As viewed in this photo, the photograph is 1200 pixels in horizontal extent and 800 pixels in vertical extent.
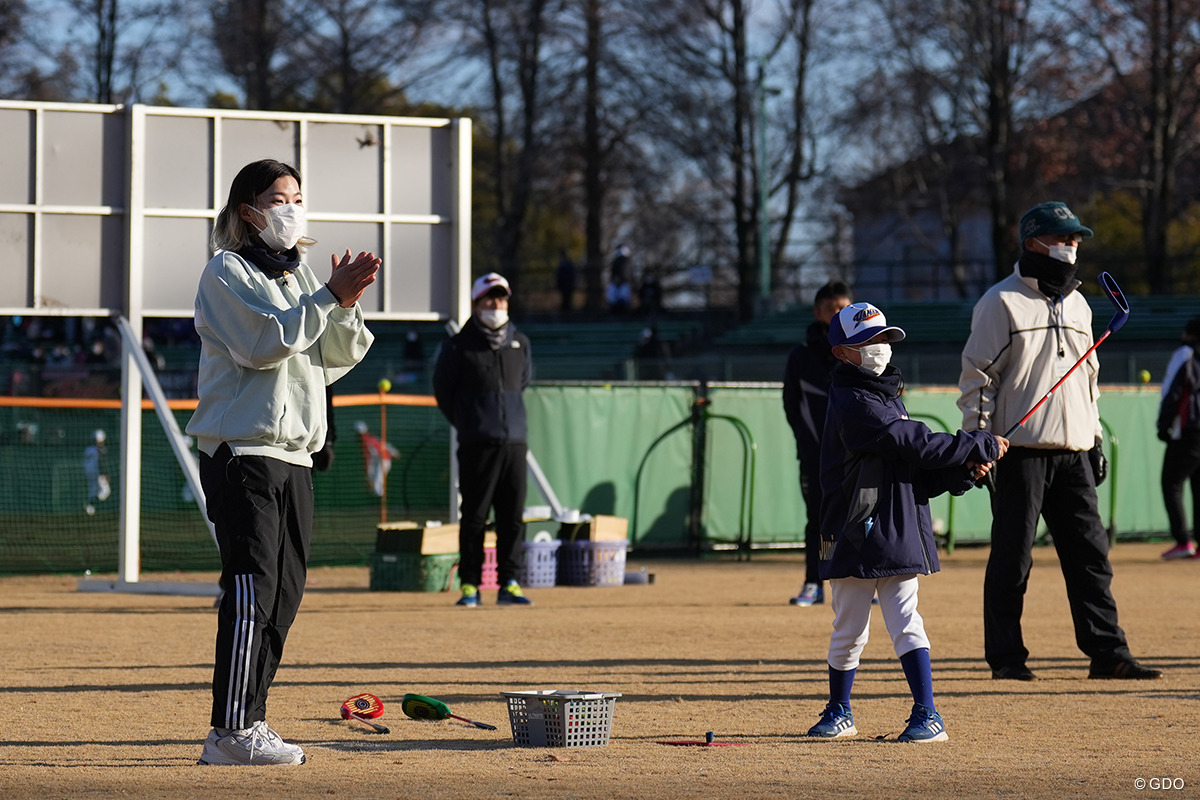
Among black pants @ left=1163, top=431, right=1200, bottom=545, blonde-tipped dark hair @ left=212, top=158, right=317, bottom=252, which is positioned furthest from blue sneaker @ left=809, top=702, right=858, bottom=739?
black pants @ left=1163, top=431, right=1200, bottom=545

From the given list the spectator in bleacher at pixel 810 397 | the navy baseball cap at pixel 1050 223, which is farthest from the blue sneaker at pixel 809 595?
the navy baseball cap at pixel 1050 223

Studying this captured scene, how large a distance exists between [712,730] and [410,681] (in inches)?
76.3

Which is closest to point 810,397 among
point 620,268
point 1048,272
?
point 1048,272

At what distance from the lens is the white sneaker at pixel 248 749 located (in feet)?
18.3

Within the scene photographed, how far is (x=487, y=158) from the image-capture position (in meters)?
43.2

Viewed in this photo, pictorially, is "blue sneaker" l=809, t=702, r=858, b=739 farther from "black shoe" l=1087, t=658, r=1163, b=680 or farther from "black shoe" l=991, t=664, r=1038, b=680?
"black shoe" l=1087, t=658, r=1163, b=680

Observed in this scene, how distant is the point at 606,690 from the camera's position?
24.6ft

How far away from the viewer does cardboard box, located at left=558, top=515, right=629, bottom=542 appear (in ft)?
45.5

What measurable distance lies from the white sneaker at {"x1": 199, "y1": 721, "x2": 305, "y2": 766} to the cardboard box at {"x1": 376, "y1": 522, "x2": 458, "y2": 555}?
7.45 m

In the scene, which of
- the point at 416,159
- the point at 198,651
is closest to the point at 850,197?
the point at 416,159

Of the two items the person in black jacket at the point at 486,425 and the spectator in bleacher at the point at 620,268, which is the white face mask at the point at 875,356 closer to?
the person in black jacket at the point at 486,425

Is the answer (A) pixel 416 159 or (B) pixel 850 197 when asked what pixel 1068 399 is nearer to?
(A) pixel 416 159

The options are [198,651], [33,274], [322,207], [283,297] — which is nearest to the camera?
[283,297]

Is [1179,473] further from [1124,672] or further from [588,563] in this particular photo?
[1124,672]
